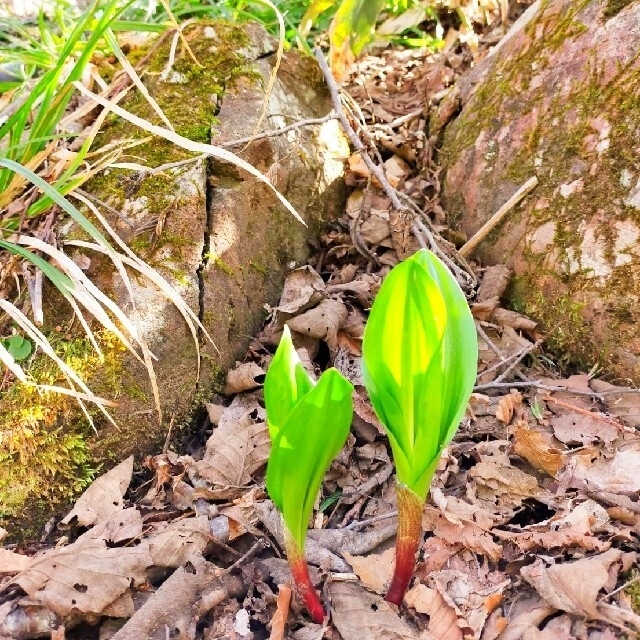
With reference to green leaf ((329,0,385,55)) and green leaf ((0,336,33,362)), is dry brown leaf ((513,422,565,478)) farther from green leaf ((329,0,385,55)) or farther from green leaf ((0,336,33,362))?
green leaf ((329,0,385,55))

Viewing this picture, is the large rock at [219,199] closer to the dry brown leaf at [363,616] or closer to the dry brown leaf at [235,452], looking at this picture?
the dry brown leaf at [235,452]

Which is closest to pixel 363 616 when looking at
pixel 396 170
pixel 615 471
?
pixel 615 471

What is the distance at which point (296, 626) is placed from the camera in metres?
1.06

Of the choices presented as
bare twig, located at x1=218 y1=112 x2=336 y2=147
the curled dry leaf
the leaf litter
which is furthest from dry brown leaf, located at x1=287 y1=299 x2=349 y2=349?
bare twig, located at x1=218 y1=112 x2=336 y2=147

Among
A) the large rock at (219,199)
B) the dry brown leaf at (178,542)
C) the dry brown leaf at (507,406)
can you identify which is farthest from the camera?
the large rock at (219,199)

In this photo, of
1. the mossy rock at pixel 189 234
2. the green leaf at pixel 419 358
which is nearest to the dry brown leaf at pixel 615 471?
the green leaf at pixel 419 358

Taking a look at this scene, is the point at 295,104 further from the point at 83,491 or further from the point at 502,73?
the point at 83,491

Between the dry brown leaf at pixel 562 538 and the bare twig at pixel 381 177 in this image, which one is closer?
the dry brown leaf at pixel 562 538

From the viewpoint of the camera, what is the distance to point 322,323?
162 centimetres

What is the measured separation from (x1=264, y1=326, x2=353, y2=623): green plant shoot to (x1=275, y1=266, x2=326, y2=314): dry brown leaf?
73 cm

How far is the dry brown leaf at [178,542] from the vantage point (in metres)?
1.16

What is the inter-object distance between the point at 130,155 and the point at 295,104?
62 centimetres

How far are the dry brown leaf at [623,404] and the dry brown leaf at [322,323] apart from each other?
2.26 feet

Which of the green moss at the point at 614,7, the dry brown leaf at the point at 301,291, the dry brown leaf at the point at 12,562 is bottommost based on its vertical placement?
the dry brown leaf at the point at 12,562
